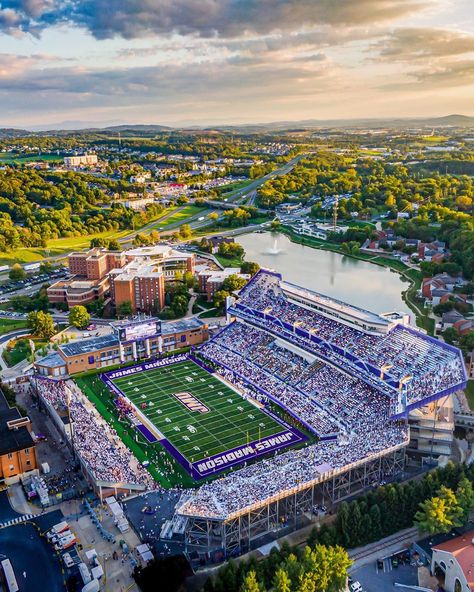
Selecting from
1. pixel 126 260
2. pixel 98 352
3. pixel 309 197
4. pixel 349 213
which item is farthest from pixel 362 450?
pixel 309 197

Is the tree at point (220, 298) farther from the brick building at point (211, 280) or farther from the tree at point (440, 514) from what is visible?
the tree at point (440, 514)

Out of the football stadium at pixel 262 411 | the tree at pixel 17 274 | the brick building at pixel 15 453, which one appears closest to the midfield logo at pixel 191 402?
the football stadium at pixel 262 411

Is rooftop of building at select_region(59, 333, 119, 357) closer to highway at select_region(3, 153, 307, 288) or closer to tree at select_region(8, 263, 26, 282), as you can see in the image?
highway at select_region(3, 153, 307, 288)

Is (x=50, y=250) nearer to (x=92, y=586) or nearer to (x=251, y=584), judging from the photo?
(x=92, y=586)

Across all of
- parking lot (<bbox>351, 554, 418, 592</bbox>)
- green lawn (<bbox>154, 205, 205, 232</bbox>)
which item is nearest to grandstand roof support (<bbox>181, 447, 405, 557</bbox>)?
parking lot (<bbox>351, 554, 418, 592</bbox>)

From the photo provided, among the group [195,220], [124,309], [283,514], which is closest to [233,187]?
[195,220]

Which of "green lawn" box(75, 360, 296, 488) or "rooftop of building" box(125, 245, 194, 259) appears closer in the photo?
"green lawn" box(75, 360, 296, 488)
